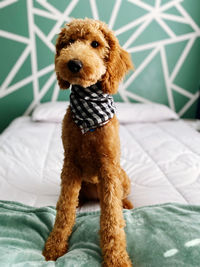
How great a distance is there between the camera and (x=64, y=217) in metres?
0.85

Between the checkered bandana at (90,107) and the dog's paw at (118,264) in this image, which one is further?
the checkered bandana at (90,107)

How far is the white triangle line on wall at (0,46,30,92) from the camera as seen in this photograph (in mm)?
2369

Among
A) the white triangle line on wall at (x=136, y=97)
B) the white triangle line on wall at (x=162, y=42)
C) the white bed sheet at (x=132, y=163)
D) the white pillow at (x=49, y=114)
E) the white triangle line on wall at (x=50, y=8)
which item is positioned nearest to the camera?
the white bed sheet at (x=132, y=163)

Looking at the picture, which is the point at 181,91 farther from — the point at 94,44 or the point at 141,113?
the point at 94,44

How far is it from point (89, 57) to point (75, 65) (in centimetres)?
6

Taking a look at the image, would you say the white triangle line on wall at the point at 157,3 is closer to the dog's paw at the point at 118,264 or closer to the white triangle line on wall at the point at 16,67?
the white triangle line on wall at the point at 16,67

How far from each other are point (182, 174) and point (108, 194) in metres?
0.62

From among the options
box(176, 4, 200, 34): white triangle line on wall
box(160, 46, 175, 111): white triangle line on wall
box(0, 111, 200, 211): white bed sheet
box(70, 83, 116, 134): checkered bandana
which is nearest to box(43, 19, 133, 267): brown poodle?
box(70, 83, 116, 134): checkered bandana

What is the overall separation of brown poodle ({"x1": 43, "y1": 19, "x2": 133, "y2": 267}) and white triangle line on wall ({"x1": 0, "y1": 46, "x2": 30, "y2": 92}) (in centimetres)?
169

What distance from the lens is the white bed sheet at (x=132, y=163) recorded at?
1113mm

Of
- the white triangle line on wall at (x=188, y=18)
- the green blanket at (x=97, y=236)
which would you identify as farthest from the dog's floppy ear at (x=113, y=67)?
the white triangle line on wall at (x=188, y=18)

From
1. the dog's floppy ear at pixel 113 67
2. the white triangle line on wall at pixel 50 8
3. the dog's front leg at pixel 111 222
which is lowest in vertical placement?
the dog's front leg at pixel 111 222

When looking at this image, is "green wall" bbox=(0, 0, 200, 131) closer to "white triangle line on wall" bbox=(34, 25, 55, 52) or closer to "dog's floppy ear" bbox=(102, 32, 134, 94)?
"white triangle line on wall" bbox=(34, 25, 55, 52)

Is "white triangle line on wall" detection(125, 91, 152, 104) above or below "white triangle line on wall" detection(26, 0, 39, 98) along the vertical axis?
below
